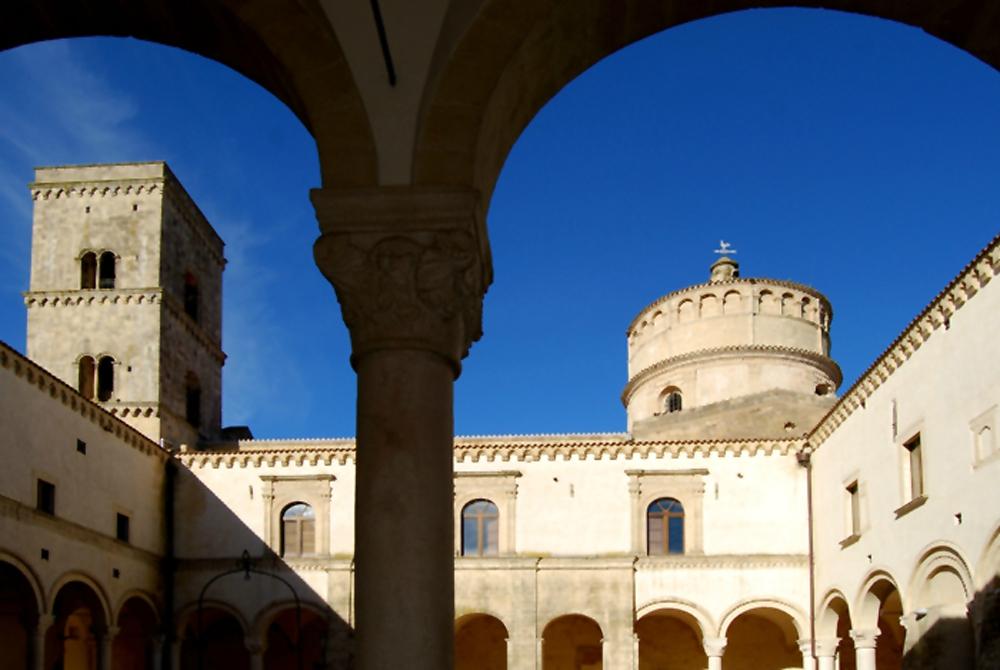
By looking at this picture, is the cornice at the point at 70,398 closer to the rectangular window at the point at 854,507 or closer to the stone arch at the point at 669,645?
the stone arch at the point at 669,645

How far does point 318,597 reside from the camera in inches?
1072

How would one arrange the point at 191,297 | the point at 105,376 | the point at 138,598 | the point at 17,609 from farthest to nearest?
the point at 191,297
the point at 105,376
the point at 138,598
the point at 17,609

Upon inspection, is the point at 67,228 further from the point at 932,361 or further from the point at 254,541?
the point at 932,361

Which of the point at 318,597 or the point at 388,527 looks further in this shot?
the point at 318,597

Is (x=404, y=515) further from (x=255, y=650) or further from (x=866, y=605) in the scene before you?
(x=255, y=650)

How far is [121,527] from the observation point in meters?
25.2

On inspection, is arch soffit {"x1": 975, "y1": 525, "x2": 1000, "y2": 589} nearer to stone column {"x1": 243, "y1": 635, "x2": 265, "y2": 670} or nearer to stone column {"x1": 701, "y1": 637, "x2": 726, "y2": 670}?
stone column {"x1": 701, "y1": 637, "x2": 726, "y2": 670}

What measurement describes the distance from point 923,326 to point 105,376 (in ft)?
65.0

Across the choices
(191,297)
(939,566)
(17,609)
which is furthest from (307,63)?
(191,297)

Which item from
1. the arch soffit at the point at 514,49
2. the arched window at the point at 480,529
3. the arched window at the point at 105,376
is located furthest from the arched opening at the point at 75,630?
the arch soffit at the point at 514,49

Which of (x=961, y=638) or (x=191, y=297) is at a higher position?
(x=191, y=297)

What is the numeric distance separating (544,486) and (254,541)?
6269 mm

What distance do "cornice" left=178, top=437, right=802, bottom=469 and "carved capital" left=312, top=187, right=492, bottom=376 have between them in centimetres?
2200

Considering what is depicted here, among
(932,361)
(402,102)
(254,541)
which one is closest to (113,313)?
(254,541)
